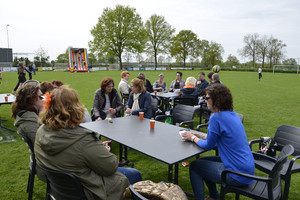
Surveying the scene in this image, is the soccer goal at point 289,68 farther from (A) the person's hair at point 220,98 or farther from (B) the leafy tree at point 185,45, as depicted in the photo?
(A) the person's hair at point 220,98

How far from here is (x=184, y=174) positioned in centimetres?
357

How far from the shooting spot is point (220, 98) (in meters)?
2.20

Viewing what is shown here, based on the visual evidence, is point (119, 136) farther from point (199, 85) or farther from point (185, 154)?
point (199, 85)

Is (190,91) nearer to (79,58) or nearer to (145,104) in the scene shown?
(145,104)

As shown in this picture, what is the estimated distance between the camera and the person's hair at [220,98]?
219 centimetres

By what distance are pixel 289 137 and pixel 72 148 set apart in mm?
2876

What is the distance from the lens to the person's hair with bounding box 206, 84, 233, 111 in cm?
219

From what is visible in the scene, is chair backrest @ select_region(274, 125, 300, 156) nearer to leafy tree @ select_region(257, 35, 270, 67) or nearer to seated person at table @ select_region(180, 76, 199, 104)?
seated person at table @ select_region(180, 76, 199, 104)

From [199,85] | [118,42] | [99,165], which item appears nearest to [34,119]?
[99,165]

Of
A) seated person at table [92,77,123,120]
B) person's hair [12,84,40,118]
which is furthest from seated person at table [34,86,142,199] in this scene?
seated person at table [92,77,123,120]

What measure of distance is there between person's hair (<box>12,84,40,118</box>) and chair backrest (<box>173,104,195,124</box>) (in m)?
2.70

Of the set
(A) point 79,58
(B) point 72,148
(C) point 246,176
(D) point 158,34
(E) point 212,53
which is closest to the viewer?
(B) point 72,148

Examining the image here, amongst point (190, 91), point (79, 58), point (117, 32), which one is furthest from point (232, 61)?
point (190, 91)

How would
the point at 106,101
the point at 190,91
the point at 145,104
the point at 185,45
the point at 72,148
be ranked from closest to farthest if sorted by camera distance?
1. the point at 72,148
2. the point at 145,104
3. the point at 106,101
4. the point at 190,91
5. the point at 185,45
